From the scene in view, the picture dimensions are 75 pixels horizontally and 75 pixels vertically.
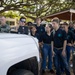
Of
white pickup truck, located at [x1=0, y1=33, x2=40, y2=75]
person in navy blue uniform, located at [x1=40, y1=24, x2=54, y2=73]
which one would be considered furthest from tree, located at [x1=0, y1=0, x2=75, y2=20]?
white pickup truck, located at [x1=0, y1=33, x2=40, y2=75]

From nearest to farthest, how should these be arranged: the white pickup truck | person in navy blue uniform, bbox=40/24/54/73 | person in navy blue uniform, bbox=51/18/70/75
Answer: the white pickup truck → person in navy blue uniform, bbox=51/18/70/75 → person in navy blue uniform, bbox=40/24/54/73

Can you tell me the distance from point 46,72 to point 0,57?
500 cm

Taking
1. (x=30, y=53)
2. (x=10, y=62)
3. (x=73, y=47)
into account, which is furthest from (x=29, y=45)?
(x=73, y=47)

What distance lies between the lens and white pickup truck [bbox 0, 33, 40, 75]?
284cm

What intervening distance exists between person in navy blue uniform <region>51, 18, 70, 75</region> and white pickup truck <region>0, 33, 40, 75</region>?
2905mm

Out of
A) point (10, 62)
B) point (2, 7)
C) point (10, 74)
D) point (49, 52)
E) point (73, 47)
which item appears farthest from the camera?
point (2, 7)

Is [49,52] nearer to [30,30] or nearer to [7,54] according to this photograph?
[30,30]

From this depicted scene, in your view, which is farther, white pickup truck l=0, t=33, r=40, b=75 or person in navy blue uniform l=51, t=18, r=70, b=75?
person in navy blue uniform l=51, t=18, r=70, b=75

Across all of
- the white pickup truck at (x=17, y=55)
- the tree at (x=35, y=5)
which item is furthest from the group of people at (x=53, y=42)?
the tree at (x=35, y=5)

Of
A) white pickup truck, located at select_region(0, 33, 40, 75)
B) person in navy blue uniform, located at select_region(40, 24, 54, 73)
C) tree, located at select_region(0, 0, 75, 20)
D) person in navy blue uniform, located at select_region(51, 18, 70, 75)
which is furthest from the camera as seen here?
tree, located at select_region(0, 0, 75, 20)

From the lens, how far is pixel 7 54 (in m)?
2.88

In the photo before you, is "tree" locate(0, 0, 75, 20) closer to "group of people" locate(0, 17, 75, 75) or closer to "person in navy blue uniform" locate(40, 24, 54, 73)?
"group of people" locate(0, 17, 75, 75)

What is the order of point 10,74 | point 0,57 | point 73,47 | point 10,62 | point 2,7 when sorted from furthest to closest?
point 2,7 < point 73,47 < point 10,74 < point 10,62 < point 0,57

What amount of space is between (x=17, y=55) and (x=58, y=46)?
3.84 m
